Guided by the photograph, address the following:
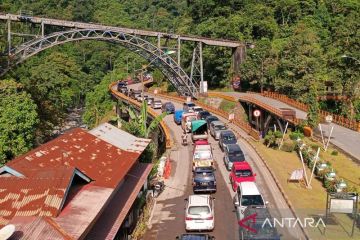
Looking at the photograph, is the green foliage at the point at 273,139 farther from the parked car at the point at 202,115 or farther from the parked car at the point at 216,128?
the parked car at the point at 202,115

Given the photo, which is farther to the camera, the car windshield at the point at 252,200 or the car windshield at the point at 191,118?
the car windshield at the point at 191,118

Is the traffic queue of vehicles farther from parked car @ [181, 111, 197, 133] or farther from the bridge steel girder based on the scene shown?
the bridge steel girder

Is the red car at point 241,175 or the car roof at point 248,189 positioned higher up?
the car roof at point 248,189

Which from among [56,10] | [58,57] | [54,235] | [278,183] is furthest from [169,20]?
[54,235]

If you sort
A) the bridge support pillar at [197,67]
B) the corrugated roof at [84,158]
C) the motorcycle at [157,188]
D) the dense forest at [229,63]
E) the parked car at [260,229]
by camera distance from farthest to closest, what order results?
the bridge support pillar at [197,67], the dense forest at [229,63], the motorcycle at [157,188], the corrugated roof at [84,158], the parked car at [260,229]

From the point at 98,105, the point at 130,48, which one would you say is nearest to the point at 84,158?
the point at 130,48

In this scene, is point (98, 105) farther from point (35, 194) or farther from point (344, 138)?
point (35, 194)

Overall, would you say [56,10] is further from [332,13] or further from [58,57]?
[332,13]

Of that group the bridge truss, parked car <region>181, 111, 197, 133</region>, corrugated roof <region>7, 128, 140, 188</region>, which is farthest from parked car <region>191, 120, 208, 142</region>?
the bridge truss

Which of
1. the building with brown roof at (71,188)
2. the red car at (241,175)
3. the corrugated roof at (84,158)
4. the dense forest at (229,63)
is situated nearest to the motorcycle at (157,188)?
the building with brown roof at (71,188)
